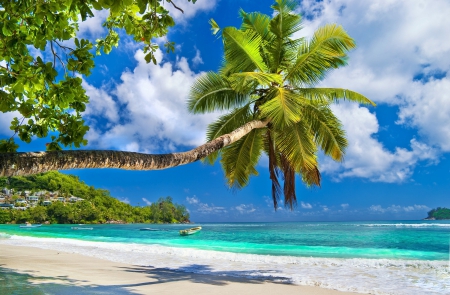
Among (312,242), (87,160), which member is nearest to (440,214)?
(312,242)

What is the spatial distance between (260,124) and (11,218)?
278ft

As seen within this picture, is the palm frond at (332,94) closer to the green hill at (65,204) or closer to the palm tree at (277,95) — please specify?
the palm tree at (277,95)

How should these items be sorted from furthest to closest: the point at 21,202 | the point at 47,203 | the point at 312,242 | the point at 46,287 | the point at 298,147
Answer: the point at 47,203 → the point at 21,202 → the point at 312,242 → the point at 298,147 → the point at 46,287

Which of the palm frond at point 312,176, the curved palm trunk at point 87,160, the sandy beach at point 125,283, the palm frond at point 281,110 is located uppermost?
the palm frond at point 281,110

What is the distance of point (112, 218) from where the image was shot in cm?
9119

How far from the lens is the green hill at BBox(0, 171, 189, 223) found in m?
77.6

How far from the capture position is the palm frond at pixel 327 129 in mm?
9055

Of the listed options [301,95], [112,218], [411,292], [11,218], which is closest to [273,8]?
[301,95]

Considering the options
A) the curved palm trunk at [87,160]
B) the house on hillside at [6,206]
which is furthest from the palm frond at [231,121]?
the house on hillside at [6,206]

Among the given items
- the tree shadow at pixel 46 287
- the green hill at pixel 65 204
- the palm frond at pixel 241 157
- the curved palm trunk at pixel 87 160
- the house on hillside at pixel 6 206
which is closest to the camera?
the curved palm trunk at pixel 87 160

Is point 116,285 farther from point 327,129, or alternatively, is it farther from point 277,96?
point 327,129

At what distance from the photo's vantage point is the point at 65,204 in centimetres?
8544

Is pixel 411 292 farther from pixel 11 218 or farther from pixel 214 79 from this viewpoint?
pixel 11 218

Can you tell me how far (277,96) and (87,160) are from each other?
Result: 4.74 metres
